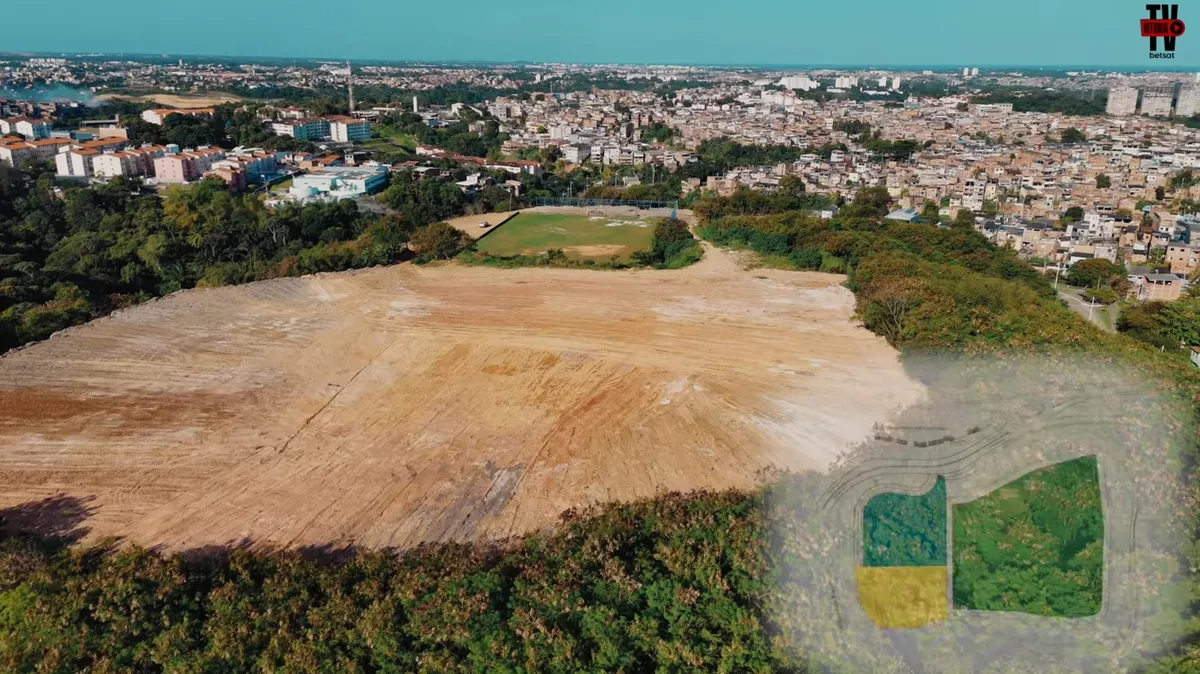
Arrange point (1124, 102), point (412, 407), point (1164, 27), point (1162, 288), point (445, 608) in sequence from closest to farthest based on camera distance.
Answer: point (445, 608) < point (412, 407) < point (1164, 27) < point (1162, 288) < point (1124, 102)

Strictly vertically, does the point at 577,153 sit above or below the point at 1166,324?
above

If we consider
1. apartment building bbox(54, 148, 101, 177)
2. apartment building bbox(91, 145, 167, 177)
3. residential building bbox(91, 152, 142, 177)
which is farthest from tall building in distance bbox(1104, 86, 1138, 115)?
apartment building bbox(54, 148, 101, 177)

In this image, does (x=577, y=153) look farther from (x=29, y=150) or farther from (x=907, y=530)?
(x=907, y=530)

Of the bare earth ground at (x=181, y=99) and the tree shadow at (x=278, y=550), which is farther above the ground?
the bare earth ground at (x=181, y=99)

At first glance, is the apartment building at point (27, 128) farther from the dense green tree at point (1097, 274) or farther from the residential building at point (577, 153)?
the dense green tree at point (1097, 274)

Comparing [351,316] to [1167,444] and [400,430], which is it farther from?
[1167,444]

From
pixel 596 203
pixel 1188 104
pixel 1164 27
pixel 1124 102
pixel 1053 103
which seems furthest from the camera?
pixel 1053 103

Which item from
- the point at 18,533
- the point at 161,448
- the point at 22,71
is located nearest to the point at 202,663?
the point at 18,533

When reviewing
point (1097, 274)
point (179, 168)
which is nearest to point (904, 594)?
point (1097, 274)

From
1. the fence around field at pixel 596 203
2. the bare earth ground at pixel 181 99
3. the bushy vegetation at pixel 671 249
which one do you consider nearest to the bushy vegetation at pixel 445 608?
the bushy vegetation at pixel 671 249
